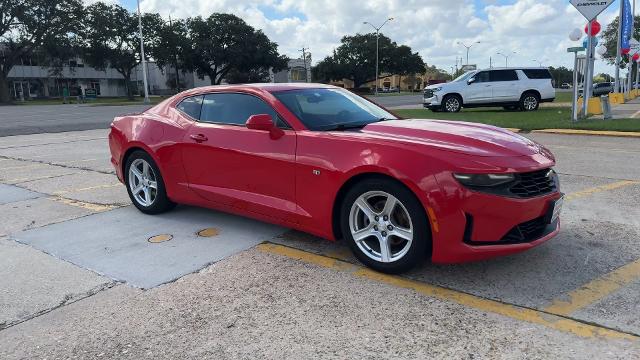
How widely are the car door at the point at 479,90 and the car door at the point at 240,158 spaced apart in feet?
58.5

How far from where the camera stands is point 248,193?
4590mm

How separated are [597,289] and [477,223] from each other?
973 millimetres

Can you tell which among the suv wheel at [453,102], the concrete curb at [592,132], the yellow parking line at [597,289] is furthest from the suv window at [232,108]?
the suv wheel at [453,102]

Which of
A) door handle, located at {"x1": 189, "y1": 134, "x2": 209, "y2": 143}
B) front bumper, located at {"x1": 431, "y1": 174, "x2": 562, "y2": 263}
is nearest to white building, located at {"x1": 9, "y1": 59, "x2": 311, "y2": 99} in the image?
door handle, located at {"x1": 189, "y1": 134, "x2": 209, "y2": 143}

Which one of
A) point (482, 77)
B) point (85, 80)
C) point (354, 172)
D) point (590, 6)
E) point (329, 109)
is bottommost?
point (354, 172)

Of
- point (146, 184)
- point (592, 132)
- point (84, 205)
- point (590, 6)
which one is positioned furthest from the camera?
point (590, 6)

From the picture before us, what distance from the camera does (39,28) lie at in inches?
1960

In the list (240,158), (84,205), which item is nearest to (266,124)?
(240,158)

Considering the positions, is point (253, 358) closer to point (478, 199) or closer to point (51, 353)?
point (51, 353)

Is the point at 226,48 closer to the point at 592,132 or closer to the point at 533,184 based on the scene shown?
the point at 592,132

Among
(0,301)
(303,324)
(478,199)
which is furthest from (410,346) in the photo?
(0,301)

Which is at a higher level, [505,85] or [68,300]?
[505,85]

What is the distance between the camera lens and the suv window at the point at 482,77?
21.0m

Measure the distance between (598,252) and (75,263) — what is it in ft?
A: 14.1
